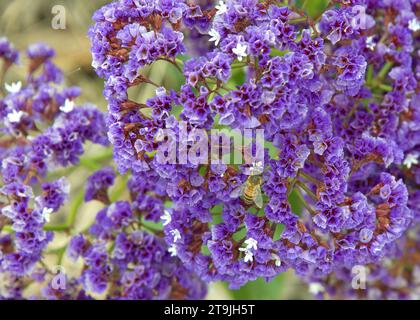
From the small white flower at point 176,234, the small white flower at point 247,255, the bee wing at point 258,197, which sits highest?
the bee wing at point 258,197

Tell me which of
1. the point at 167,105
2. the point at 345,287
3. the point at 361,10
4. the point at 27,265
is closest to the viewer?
the point at 167,105

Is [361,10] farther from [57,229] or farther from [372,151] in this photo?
[57,229]

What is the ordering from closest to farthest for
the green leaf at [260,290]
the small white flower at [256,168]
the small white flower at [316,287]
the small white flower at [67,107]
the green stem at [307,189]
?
1. the small white flower at [256,168]
2. the green stem at [307,189]
3. the small white flower at [67,107]
4. the small white flower at [316,287]
5. the green leaf at [260,290]

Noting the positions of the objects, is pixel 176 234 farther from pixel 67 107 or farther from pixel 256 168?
pixel 67 107

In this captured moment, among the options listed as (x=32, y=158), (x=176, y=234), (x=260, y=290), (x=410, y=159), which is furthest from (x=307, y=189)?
(x=260, y=290)

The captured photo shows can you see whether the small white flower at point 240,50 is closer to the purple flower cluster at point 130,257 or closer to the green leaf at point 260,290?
the purple flower cluster at point 130,257

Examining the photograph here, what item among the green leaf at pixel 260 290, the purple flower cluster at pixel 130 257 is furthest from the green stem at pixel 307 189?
the green leaf at pixel 260 290
